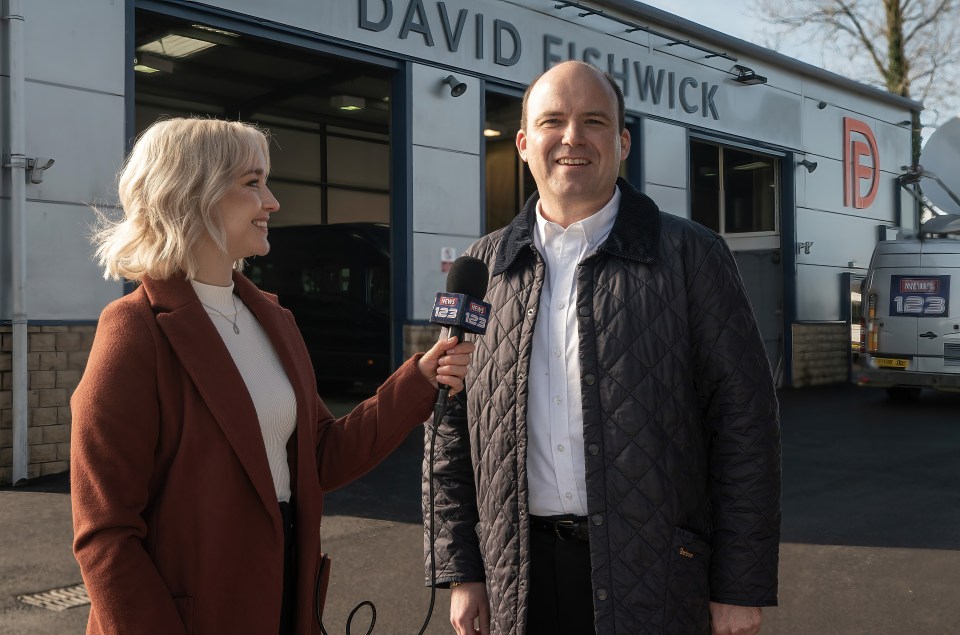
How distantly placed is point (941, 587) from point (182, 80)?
15.1 m

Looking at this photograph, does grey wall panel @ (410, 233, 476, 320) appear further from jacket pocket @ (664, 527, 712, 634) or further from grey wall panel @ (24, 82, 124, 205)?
jacket pocket @ (664, 527, 712, 634)

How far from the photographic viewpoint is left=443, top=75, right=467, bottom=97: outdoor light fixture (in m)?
11.2

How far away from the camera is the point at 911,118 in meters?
19.9

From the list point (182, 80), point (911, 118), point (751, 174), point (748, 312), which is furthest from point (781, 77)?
point (748, 312)

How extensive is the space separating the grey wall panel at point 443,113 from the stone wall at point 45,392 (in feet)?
15.4

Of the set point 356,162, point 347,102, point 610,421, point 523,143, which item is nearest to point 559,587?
point 610,421

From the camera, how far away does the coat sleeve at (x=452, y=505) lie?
2420mm

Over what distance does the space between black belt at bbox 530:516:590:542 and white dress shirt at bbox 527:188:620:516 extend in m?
0.02

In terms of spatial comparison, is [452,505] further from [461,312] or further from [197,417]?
[197,417]

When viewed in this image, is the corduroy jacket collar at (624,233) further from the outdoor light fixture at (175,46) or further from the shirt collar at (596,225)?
the outdoor light fixture at (175,46)

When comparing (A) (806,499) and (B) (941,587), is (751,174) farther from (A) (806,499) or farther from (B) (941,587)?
(B) (941,587)

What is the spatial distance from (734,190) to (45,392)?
13.7 m

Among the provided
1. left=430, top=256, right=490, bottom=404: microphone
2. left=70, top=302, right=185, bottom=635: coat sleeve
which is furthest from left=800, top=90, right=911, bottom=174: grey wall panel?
left=70, top=302, right=185, bottom=635: coat sleeve

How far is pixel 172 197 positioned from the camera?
6.68 feet
